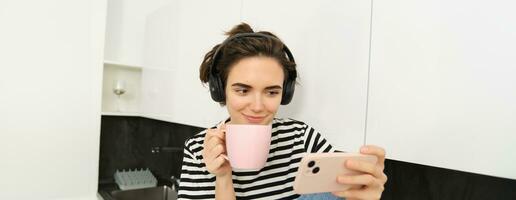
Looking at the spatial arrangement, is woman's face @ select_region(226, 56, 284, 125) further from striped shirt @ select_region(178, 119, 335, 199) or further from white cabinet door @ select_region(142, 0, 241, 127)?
white cabinet door @ select_region(142, 0, 241, 127)

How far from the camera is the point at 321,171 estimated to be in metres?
0.46

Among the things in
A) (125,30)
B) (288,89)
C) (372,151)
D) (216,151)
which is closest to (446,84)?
(372,151)

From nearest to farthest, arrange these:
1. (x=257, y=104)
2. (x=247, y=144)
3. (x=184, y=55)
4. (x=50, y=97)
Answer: (x=247, y=144), (x=257, y=104), (x=184, y=55), (x=50, y=97)

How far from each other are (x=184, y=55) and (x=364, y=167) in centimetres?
104

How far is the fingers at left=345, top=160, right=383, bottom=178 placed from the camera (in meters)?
0.47

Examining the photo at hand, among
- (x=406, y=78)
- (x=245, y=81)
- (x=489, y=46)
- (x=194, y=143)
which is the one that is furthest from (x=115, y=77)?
(x=489, y=46)

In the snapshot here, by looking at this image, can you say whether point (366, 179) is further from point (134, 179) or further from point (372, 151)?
point (134, 179)

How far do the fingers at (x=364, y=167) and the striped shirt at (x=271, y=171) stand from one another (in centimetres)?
29

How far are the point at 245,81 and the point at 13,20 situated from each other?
150 cm

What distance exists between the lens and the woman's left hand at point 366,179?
0.48 m

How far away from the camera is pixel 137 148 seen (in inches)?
87.0

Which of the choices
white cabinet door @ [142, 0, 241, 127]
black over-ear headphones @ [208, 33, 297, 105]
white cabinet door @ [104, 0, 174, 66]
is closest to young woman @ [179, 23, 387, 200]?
black over-ear headphones @ [208, 33, 297, 105]

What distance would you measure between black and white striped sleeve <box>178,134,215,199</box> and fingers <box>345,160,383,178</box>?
1.40ft

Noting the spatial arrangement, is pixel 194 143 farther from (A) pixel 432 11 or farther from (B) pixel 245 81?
(A) pixel 432 11
